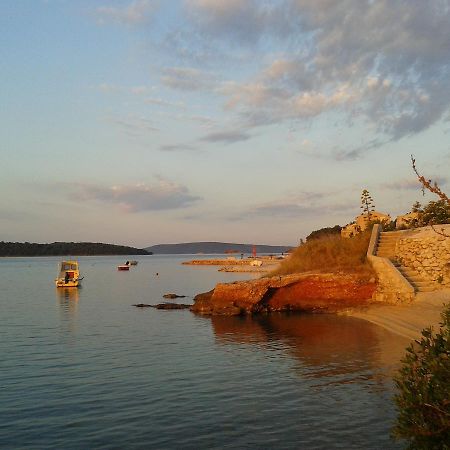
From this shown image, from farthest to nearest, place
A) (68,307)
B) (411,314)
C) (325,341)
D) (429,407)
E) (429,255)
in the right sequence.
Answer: (68,307), (429,255), (411,314), (325,341), (429,407)

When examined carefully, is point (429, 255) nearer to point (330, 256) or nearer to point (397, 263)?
point (397, 263)

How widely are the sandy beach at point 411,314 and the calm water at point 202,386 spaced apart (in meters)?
0.83

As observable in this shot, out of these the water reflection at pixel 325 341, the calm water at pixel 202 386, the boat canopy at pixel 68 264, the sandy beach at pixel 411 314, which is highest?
the boat canopy at pixel 68 264

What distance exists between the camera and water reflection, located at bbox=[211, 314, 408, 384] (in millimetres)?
15719

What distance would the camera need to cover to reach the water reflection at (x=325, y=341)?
15.7 m

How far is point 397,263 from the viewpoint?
2945 cm

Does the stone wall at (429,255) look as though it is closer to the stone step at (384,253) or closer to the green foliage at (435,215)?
the stone step at (384,253)

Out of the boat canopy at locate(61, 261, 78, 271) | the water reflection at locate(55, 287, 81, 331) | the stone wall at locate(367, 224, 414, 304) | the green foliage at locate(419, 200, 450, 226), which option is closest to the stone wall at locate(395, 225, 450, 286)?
the stone wall at locate(367, 224, 414, 304)

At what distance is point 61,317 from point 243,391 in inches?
888

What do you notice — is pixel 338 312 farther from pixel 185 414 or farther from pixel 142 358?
pixel 185 414

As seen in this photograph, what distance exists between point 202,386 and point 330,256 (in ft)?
68.0

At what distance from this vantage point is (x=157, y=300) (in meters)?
45.7

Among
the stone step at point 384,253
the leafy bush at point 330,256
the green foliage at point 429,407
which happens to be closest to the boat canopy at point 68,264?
the leafy bush at point 330,256

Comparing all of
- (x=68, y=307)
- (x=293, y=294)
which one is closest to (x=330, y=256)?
(x=293, y=294)
